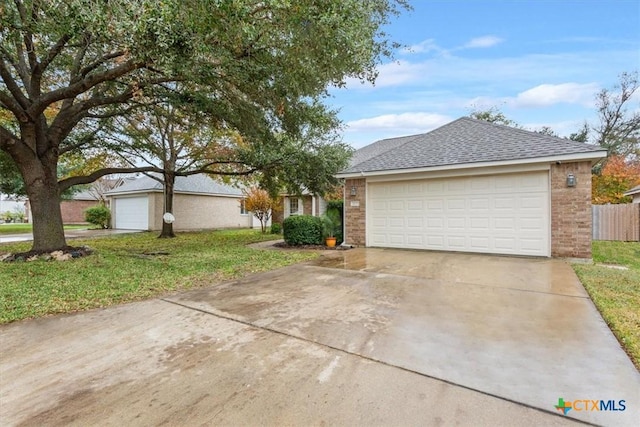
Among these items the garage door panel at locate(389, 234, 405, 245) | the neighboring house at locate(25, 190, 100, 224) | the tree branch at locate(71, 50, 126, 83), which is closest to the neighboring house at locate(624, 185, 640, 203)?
the garage door panel at locate(389, 234, 405, 245)

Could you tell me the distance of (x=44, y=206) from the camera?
8.02 m

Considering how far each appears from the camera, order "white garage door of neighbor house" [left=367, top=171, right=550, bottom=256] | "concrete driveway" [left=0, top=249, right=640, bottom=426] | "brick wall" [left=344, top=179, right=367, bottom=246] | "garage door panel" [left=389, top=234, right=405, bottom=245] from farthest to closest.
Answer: "brick wall" [left=344, top=179, right=367, bottom=246], "garage door panel" [left=389, top=234, right=405, bottom=245], "white garage door of neighbor house" [left=367, top=171, right=550, bottom=256], "concrete driveway" [left=0, top=249, right=640, bottom=426]

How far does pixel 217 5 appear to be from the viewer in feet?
14.5

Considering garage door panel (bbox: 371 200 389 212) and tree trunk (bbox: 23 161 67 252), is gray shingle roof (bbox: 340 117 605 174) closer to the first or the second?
garage door panel (bbox: 371 200 389 212)

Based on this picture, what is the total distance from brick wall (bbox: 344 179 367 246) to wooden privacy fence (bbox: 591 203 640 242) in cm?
924

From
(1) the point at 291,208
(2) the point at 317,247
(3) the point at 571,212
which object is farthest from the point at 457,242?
(1) the point at 291,208

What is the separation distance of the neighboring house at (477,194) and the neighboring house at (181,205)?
13.3 metres

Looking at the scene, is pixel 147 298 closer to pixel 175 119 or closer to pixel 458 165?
pixel 175 119

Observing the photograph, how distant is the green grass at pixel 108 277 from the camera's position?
4.46 metres

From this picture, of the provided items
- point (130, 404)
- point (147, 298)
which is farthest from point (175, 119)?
point (130, 404)

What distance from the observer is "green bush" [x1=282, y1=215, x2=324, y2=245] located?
11.4 metres

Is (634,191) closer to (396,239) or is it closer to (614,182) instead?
(614,182)

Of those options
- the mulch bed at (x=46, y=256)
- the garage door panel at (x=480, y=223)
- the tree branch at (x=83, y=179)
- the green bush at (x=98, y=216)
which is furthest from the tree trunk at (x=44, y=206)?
the green bush at (x=98, y=216)

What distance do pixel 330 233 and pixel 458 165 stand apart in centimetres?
474
